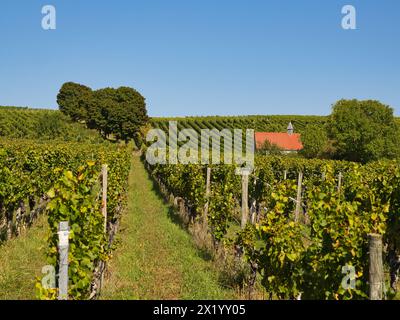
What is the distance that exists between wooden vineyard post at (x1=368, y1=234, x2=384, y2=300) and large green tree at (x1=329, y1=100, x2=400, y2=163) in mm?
48562

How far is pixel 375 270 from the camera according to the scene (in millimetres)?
3904

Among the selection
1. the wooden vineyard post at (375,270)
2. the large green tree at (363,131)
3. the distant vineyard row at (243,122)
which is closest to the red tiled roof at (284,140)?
the large green tree at (363,131)

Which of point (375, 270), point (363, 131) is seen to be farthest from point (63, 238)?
point (363, 131)

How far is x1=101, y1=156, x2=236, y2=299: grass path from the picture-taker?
7.08 m

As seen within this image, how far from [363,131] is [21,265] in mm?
48807

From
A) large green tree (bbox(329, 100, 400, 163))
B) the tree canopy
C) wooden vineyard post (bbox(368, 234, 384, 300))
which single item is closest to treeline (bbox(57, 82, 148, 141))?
the tree canopy

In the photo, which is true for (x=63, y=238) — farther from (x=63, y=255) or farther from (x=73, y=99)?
(x=73, y=99)

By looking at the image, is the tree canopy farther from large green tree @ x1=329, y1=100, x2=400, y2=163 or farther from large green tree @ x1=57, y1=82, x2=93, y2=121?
large green tree @ x1=57, y1=82, x2=93, y2=121

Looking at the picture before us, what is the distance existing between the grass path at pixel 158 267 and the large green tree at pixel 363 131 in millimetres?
42276

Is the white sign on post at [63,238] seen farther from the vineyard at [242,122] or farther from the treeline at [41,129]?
the vineyard at [242,122]

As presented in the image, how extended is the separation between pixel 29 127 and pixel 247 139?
99.7ft

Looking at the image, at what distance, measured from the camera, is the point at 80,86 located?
79938 millimetres
